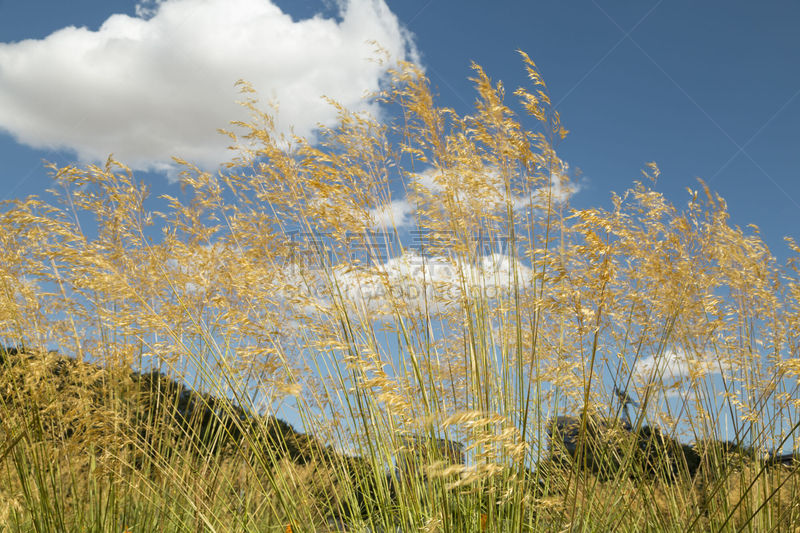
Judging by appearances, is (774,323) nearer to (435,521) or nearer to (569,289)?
(569,289)

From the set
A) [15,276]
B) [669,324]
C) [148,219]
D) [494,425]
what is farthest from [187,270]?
[669,324]

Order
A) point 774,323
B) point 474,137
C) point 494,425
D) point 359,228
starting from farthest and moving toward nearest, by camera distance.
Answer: point 774,323 → point 474,137 → point 359,228 → point 494,425

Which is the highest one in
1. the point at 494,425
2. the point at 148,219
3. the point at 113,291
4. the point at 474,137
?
the point at 474,137

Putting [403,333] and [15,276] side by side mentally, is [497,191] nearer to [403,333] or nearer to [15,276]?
[403,333]

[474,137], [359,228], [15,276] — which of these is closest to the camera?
[359,228]

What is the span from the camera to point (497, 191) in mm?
2926

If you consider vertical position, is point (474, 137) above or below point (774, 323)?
above

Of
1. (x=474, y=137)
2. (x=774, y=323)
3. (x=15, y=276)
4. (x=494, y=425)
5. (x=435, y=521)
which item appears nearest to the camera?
(x=435, y=521)

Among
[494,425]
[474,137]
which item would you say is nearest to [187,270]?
[474,137]

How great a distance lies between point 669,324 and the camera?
117 inches

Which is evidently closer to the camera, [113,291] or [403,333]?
[403,333]

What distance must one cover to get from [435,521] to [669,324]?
1.70 m

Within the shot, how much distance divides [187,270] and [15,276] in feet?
3.16

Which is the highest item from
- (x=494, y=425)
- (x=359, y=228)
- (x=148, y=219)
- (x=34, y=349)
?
(x=148, y=219)
